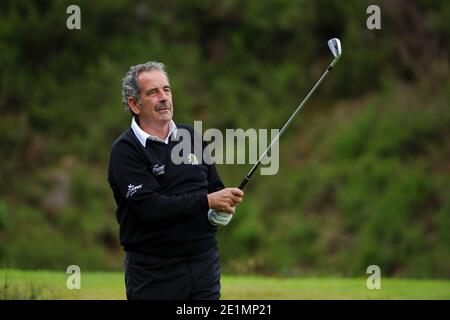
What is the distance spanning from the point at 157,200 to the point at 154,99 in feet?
2.50

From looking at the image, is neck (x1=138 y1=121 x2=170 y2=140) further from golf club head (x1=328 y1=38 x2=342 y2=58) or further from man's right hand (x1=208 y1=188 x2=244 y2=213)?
golf club head (x1=328 y1=38 x2=342 y2=58)

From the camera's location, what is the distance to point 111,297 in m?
9.22

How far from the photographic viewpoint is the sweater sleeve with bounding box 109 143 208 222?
6.02 metres

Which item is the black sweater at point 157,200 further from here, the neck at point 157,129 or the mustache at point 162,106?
the mustache at point 162,106

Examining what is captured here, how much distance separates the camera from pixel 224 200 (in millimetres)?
6074

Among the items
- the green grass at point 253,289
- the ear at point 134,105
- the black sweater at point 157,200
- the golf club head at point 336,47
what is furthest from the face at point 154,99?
the green grass at point 253,289

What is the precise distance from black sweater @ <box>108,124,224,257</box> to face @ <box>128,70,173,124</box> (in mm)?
179

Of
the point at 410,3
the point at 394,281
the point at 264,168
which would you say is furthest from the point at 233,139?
the point at 394,281

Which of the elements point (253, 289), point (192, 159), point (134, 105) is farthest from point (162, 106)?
point (253, 289)

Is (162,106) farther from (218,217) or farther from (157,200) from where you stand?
(218,217)

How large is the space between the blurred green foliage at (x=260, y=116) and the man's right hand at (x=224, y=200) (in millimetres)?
11682

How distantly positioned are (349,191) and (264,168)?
1.88 metres

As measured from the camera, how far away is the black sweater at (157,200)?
19.8 feet

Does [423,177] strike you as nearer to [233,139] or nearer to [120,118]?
[233,139]
